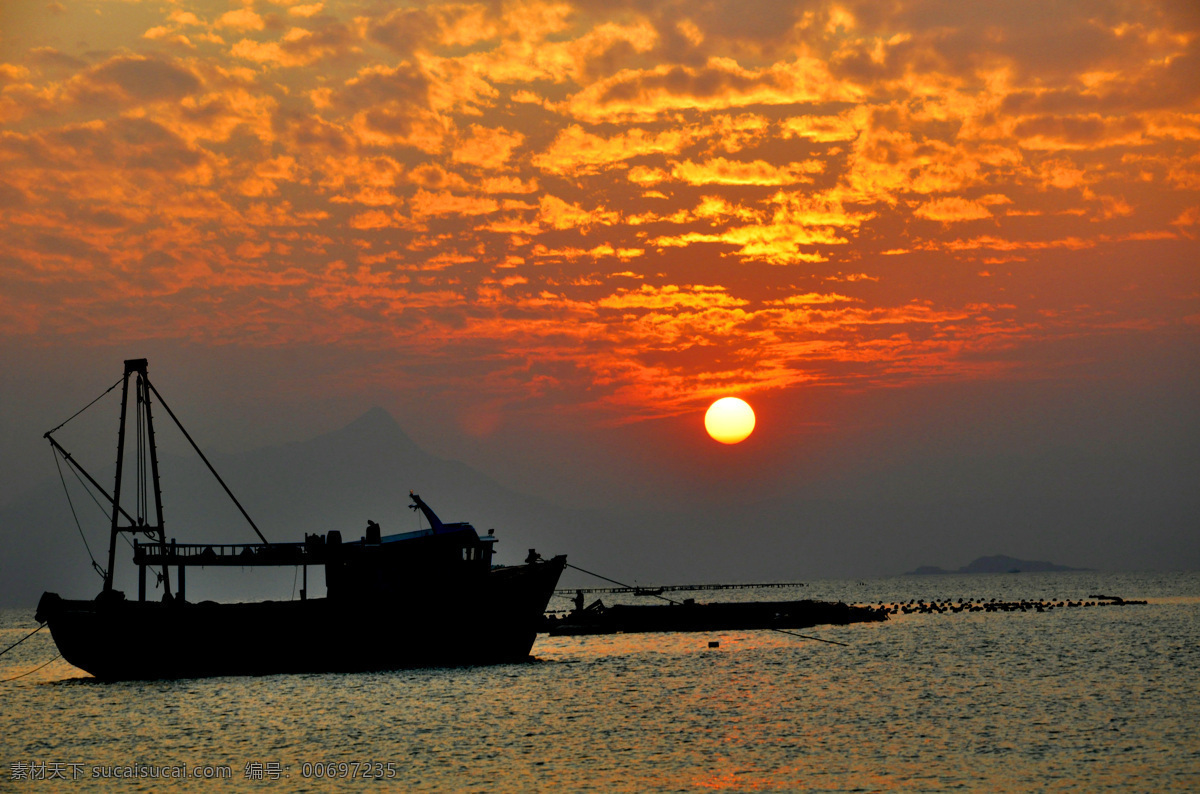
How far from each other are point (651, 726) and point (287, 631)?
2667 cm

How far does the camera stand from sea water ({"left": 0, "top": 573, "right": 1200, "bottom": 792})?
3350 centimetres

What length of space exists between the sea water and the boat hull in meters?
1.01

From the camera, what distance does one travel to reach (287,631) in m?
61.2

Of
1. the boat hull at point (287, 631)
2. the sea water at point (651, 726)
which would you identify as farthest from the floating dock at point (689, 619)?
the boat hull at point (287, 631)

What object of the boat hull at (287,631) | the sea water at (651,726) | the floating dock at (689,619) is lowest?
the sea water at (651,726)

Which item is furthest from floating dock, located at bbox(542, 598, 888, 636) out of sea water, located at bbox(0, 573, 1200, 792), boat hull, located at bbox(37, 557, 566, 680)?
boat hull, located at bbox(37, 557, 566, 680)

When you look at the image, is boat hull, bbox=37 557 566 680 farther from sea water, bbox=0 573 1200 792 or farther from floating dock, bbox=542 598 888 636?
floating dock, bbox=542 598 888 636

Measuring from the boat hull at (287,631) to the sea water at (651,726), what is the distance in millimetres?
1010

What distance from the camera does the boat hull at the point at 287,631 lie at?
60594mm

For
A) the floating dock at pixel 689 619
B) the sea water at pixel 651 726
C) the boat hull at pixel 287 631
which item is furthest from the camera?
the floating dock at pixel 689 619

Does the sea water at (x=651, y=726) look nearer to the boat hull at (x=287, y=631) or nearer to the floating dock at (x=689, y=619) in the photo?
the boat hull at (x=287, y=631)

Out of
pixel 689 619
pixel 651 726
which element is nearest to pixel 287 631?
pixel 651 726

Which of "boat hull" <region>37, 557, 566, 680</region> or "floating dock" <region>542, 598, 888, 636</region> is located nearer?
"boat hull" <region>37, 557, 566, 680</region>

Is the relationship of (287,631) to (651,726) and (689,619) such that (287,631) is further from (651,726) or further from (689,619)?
(689,619)
